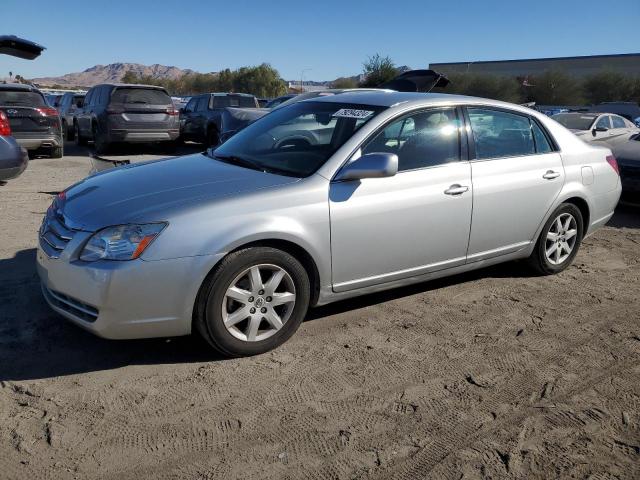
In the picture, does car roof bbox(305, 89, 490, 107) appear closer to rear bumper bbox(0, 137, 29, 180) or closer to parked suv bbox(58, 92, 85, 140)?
rear bumper bbox(0, 137, 29, 180)

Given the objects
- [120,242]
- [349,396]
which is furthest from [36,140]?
[349,396]

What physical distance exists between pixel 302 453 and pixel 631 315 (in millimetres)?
3103

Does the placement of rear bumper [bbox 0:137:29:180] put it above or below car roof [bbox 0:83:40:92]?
below

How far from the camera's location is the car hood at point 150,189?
3395 millimetres

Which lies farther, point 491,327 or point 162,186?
point 491,327

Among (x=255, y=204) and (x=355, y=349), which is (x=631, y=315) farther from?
(x=255, y=204)

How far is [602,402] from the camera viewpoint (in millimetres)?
3240

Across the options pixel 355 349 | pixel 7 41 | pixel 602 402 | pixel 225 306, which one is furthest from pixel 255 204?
pixel 7 41

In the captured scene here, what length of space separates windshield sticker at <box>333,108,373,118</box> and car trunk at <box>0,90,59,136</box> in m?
10.1

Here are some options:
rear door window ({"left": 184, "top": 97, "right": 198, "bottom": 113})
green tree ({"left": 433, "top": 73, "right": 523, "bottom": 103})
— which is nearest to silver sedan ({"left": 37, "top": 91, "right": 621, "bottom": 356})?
rear door window ({"left": 184, "top": 97, "right": 198, "bottom": 113})

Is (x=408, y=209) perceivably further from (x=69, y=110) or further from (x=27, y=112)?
(x=69, y=110)

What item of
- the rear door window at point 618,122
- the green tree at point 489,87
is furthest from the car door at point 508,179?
the green tree at point 489,87

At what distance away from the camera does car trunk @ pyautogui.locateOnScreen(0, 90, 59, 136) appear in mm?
12188

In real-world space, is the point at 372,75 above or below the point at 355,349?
above
